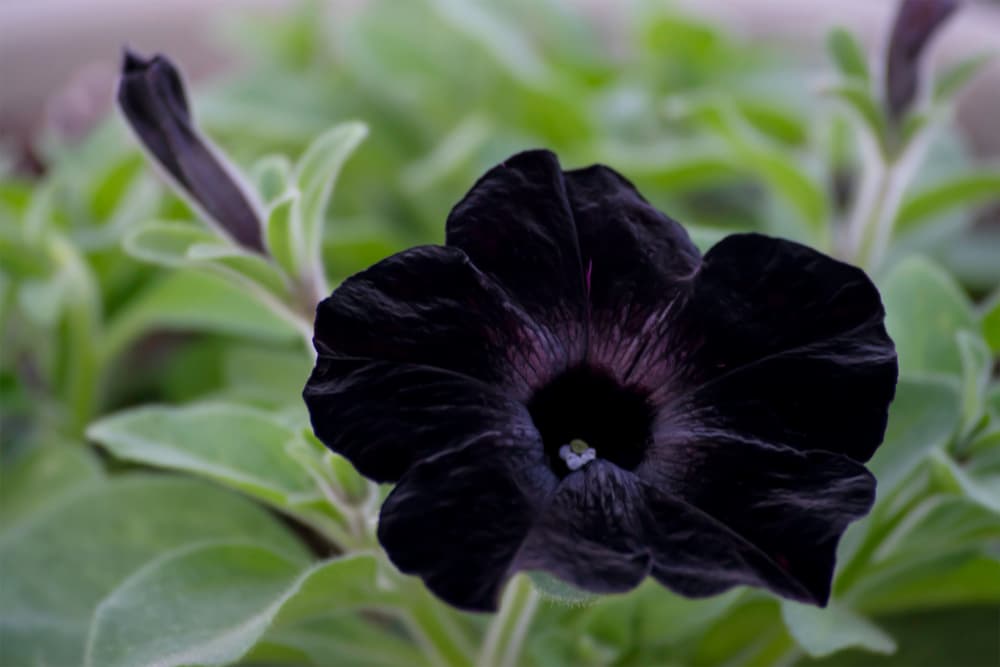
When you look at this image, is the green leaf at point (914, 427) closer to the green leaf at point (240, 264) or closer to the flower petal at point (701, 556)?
the flower petal at point (701, 556)

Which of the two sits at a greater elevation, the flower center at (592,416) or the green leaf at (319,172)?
the green leaf at (319,172)

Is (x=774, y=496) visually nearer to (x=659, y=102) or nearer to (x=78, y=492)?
(x=78, y=492)

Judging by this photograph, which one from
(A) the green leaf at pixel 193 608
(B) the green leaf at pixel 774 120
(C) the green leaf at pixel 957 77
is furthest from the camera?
(B) the green leaf at pixel 774 120

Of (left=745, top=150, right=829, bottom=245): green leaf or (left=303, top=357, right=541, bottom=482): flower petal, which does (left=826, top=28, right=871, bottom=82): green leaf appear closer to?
(left=745, top=150, right=829, bottom=245): green leaf

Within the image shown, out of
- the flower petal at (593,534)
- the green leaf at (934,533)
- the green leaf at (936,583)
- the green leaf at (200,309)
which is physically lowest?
the green leaf at (936,583)

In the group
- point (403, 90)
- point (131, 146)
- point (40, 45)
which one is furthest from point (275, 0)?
point (131, 146)

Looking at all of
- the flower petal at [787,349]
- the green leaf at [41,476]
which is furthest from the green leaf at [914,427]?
the green leaf at [41,476]

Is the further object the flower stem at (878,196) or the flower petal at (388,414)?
the flower stem at (878,196)

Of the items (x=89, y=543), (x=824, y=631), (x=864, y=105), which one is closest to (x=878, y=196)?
(x=864, y=105)
